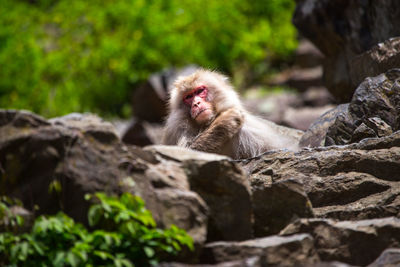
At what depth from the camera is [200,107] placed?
586cm

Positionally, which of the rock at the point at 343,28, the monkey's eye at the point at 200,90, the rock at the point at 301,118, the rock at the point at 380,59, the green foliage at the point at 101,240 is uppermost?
the rock at the point at 343,28

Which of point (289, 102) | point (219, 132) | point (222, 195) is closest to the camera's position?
point (222, 195)

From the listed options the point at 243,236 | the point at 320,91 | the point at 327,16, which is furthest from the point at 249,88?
the point at 243,236

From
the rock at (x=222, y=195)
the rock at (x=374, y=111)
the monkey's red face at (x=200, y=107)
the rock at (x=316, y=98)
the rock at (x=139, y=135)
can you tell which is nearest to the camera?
the rock at (x=222, y=195)

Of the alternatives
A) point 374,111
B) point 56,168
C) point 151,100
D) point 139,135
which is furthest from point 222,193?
point 151,100

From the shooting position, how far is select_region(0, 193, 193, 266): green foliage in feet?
8.91

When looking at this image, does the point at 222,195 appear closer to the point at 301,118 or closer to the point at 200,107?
the point at 200,107

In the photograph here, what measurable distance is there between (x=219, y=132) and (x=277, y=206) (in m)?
2.11

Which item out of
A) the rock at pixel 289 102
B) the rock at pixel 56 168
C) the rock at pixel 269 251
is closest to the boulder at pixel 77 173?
the rock at pixel 56 168

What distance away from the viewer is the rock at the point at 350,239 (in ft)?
10.5

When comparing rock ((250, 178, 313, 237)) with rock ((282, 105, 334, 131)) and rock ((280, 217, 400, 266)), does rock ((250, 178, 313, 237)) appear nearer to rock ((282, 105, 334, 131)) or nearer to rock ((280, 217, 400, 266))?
rock ((280, 217, 400, 266))

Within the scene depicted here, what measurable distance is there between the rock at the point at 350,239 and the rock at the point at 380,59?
2.41 m

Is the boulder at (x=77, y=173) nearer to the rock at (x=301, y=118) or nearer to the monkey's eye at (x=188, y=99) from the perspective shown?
the monkey's eye at (x=188, y=99)

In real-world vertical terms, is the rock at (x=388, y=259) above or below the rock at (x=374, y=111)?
below
